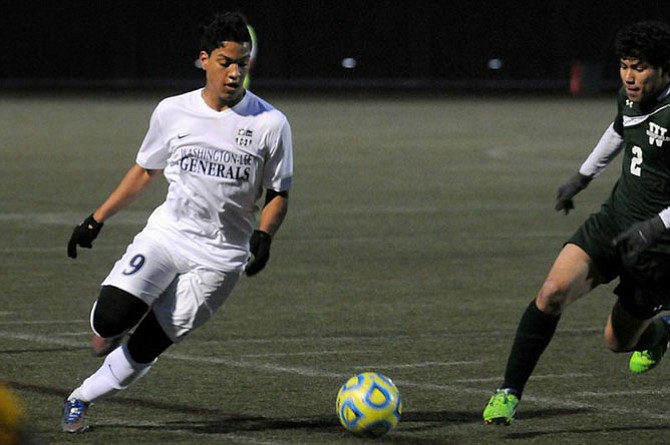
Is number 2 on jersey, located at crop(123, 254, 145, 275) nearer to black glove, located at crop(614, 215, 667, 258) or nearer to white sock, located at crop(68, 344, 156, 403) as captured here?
white sock, located at crop(68, 344, 156, 403)

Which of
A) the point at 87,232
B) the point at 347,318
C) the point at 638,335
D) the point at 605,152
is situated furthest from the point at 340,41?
the point at 87,232

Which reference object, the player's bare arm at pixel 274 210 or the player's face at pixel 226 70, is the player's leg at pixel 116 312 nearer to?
the player's bare arm at pixel 274 210

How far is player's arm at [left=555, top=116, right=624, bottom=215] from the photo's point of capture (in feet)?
25.3

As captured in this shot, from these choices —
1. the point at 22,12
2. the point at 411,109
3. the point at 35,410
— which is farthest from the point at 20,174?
the point at 22,12

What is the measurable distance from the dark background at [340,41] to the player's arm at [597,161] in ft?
154

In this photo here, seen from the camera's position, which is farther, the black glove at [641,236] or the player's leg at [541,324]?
the player's leg at [541,324]

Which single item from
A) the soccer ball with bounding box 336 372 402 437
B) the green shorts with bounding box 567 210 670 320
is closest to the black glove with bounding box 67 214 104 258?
the soccer ball with bounding box 336 372 402 437

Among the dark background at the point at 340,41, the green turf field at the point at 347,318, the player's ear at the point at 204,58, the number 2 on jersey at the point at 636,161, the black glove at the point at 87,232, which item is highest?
the player's ear at the point at 204,58

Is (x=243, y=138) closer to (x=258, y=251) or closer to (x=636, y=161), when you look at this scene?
(x=258, y=251)

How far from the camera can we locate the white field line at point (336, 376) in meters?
7.91

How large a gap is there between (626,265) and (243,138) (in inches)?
71.5

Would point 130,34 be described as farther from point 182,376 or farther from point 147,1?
point 182,376

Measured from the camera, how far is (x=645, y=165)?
7457 mm

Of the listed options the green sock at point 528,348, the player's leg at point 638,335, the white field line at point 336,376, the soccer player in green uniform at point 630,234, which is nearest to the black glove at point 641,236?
the soccer player in green uniform at point 630,234
